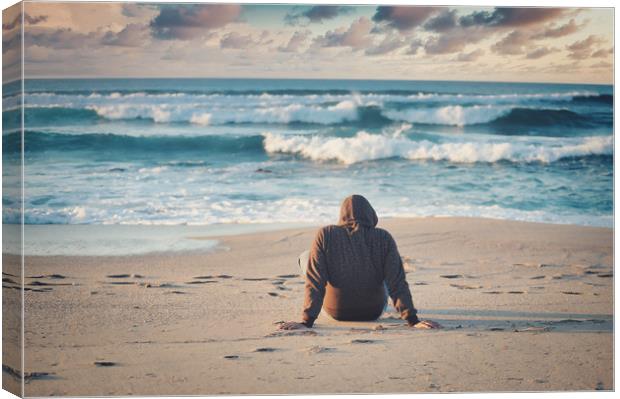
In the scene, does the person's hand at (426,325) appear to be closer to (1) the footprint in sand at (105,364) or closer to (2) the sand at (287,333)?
(2) the sand at (287,333)

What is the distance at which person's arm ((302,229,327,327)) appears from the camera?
6.27 meters

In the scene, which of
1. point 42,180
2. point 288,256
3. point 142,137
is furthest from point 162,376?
point 142,137

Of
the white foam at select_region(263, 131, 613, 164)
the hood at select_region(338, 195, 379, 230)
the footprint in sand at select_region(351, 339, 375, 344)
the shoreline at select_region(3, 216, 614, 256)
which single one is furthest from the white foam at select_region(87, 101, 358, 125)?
the footprint in sand at select_region(351, 339, 375, 344)

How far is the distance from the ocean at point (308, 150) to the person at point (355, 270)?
445 centimetres

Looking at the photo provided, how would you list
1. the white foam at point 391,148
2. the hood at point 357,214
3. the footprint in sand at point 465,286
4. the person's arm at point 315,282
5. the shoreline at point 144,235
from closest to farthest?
the person's arm at point 315,282
the hood at point 357,214
the footprint in sand at point 465,286
the shoreline at point 144,235
the white foam at point 391,148

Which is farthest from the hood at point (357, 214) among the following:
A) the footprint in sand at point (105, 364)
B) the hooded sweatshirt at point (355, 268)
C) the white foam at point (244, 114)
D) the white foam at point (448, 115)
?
the white foam at point (244, 114)

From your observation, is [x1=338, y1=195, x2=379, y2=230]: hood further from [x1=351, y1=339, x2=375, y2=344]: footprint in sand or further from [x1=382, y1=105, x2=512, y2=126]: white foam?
[x1=382, y1=105, x2=512, y2=126]: white foam

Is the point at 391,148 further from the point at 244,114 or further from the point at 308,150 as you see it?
the point at 244,114

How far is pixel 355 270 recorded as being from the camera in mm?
6379

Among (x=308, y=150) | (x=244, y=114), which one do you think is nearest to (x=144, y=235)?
A: (x=308, y=150)

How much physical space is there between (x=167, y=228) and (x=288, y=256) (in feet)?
6.39

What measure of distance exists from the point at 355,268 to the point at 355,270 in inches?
0.6

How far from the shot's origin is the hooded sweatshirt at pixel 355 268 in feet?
20.6

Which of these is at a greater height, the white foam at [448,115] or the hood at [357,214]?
the white foam at [448,115]
